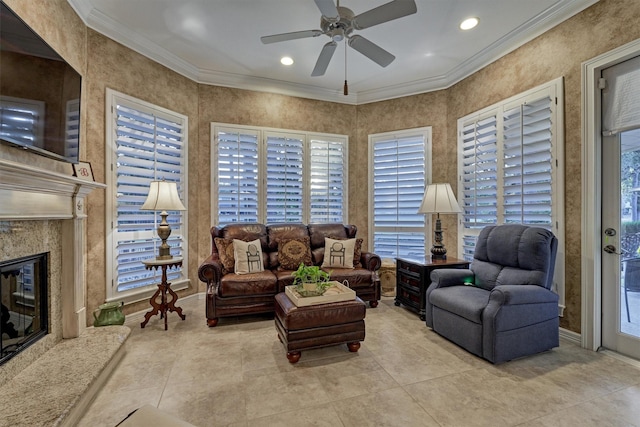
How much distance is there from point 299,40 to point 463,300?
128 inches

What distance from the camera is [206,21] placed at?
10.1ft

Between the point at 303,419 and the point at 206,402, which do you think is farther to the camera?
the point at 206,402

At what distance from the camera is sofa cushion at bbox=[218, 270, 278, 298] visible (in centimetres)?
323

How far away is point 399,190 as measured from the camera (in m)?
4.64

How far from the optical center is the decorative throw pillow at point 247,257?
11.6 feet

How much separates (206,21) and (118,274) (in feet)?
9.36

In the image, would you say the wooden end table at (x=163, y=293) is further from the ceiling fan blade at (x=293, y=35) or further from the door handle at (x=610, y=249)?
the door handle at (x=610, y=249)

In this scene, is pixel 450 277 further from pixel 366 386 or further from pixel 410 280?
pixel 366 386

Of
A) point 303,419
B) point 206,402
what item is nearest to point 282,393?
point 303,419

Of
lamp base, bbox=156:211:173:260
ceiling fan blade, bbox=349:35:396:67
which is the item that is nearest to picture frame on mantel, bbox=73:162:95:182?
lamp base, bbox=156:211:173:260

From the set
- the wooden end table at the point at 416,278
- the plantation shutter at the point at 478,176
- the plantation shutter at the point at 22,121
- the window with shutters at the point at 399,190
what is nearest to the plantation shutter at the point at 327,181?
the window with shutters at the point at 399,190

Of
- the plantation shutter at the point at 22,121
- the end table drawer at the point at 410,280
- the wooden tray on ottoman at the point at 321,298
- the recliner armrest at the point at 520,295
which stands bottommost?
the end table drawer at the point at 410,280

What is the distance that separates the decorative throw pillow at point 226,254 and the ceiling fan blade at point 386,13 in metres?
2.71

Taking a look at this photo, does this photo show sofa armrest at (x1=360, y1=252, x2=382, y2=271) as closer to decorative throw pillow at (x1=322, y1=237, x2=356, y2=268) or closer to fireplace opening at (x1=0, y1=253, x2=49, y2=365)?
decorative throw pillow at (x1=322, y1=237, x2=356, y2=268)
